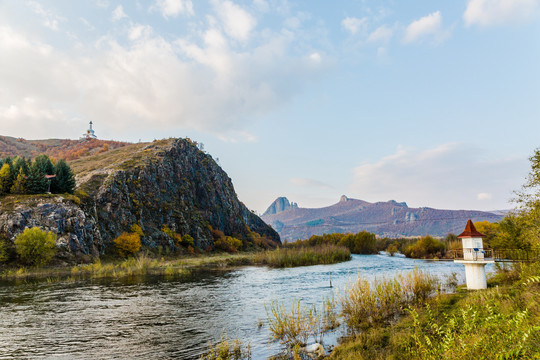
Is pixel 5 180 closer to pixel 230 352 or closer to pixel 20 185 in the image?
pixel 20 185

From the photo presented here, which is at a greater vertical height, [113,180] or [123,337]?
[113,180]

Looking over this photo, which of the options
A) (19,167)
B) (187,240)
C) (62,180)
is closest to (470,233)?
(62,180)

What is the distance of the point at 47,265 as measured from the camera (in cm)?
4906

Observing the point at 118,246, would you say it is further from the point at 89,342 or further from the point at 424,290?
the point at 424,290

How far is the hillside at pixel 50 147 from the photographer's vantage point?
6048 inches

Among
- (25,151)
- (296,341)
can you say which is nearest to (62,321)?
(296,341)

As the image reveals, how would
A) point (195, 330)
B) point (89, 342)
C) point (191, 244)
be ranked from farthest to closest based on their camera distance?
point (191, 244) → point (195, 330) → point (89, 342)

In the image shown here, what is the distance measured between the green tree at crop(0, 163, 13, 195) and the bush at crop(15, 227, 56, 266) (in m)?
22.2

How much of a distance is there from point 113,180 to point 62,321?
7620 cm

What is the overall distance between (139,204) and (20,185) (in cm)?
3196

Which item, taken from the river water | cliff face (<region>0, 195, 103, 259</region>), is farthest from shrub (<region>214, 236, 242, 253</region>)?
the river water

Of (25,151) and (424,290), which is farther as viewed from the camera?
(25,151)

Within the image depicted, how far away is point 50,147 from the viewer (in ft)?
613

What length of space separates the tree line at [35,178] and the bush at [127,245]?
17518mm
